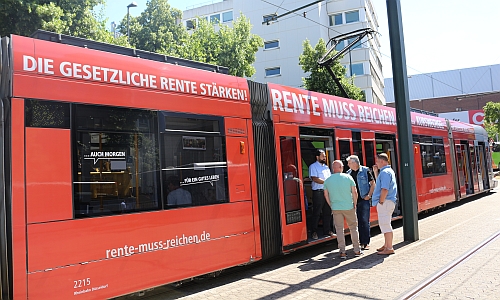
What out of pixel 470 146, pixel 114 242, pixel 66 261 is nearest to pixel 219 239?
pixel 114 242

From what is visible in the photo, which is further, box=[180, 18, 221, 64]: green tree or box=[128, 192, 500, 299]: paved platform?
box=[180, 18, 221, 64]: green tree

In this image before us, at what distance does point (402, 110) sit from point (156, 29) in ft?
59.4

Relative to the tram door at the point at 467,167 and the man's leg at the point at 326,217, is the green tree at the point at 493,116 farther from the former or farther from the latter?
the man's leg at the point at 326,217

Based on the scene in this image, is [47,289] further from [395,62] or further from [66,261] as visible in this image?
[395,62]

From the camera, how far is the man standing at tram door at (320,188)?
8258 mm

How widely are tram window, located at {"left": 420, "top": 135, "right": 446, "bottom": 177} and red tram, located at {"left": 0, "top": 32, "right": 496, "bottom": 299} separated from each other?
6.34m

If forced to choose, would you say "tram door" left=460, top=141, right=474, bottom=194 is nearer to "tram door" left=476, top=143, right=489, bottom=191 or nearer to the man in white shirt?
"tram door" left=476, top=143, right=489, bottom=191

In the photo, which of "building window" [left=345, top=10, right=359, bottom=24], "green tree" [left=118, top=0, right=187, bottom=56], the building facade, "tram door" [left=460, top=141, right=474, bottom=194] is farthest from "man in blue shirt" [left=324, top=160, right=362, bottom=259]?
the building facade

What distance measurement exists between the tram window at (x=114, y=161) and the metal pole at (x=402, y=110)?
19.6 feet

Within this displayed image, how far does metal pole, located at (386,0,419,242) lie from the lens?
363 inches

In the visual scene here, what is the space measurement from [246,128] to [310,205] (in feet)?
10.3

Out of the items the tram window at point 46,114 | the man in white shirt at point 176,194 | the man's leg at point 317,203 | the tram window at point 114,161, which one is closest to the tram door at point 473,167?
the man's leg at point 317,203

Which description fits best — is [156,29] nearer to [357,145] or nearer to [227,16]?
[357,145]

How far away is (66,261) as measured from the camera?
4414 millimetres
